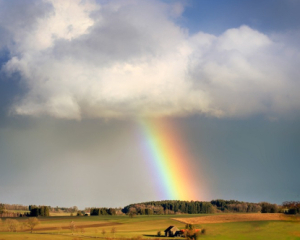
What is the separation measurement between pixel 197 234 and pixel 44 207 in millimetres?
119620

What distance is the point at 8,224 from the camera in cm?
12400

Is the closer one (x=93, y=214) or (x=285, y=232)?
(x=285, y=232)

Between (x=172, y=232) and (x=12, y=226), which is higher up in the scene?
(x=12, y=226)

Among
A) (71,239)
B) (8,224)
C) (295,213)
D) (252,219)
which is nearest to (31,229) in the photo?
(8,224)

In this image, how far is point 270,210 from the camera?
12875 cm

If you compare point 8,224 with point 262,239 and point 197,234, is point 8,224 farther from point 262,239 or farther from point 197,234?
point 262,239

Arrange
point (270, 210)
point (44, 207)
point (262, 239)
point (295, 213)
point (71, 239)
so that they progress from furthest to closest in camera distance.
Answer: point (44, 207) < point (270, 210) < point (71, 239) < point (262, 239) < point (295, 213)

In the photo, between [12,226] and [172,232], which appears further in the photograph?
[12,226]

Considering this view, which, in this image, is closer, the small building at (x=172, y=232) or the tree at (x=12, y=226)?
the small building at (x=172, y=232)

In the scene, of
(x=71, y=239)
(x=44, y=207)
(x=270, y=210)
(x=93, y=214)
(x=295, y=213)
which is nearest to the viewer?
(x=295, y=213)

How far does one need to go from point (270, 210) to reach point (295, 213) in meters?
78.0

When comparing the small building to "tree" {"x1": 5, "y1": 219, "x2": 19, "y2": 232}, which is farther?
"tree" {"x1": 5, "y1": 219, "x2": 19, "y2": 232}

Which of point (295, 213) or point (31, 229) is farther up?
point (295, 213)

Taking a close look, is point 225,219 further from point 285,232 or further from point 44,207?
point 44,207
